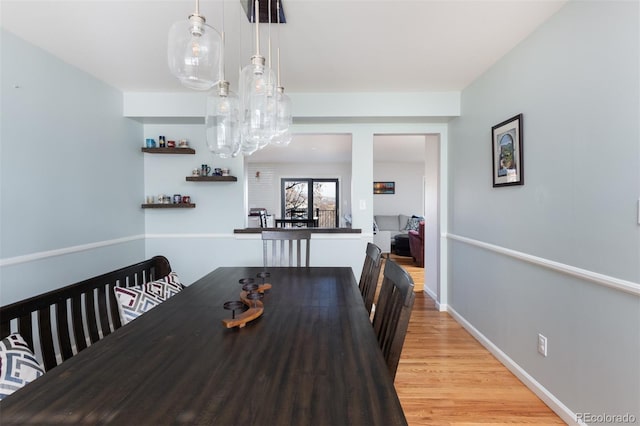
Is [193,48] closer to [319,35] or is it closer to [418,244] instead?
Result: [319,35]

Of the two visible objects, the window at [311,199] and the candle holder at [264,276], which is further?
the window at [311,199]

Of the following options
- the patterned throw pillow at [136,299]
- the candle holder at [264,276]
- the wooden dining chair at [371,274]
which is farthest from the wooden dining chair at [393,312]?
the patterned throw pillow at [136,299]

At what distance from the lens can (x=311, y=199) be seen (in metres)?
8.45

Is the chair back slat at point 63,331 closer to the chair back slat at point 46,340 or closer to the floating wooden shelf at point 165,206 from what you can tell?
the chair back slat at point 46,340

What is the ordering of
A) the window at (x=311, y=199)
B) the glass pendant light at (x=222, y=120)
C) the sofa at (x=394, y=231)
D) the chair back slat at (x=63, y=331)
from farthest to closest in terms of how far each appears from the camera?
the window at (x=311, y=199), the sofa at (x=394, y=231), the glass pendant light at (x=222, y=120), the chair back slat at (x=63, y=331)

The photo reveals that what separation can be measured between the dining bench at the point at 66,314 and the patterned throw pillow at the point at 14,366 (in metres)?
0.11

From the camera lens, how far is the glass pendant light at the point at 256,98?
4.81 feet

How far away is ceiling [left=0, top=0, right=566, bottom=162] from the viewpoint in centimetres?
167

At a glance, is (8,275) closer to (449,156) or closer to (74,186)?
(74,186)

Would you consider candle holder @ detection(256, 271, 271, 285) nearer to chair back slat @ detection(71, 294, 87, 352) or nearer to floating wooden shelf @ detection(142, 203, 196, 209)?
chair back slat @ detection(71, 294, 87, 352)

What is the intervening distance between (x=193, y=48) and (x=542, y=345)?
8.12 feet

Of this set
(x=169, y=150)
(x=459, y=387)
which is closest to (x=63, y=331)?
(x=169, y=150)

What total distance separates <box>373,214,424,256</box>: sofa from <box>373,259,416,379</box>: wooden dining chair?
5673 millimetres

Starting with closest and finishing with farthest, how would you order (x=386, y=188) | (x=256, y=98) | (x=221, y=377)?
(x=221, y=377) → (x=256, y=98) → (x=386, y=188)
